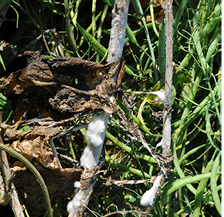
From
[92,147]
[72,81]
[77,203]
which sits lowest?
[77,203]

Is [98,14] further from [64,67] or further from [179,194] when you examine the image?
[179,194]

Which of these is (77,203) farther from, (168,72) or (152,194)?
(168,72)

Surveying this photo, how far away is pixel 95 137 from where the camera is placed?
0.48 meters

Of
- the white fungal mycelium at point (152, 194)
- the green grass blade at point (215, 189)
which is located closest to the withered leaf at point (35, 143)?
the white fungal mycelium at point (152, 194)

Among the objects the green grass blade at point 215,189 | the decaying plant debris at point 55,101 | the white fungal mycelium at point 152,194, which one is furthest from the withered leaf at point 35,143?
the green grass blade at point 215,189

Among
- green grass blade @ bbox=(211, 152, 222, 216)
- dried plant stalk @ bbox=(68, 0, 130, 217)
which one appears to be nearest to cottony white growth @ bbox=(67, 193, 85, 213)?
dried plant stalk @ bbox=(68, 0, 130, 217)

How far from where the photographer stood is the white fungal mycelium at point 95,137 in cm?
48

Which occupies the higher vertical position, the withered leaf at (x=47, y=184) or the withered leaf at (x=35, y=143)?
the withered leaf at (x=35, y=143)

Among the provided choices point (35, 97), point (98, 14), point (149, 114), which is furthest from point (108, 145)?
point (98, 14)

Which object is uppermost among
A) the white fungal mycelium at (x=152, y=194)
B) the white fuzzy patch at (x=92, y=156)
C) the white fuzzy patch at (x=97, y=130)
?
the white fuzzy patch at (x=97, y=130)

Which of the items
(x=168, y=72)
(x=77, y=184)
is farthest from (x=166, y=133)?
(x=77, y=184)

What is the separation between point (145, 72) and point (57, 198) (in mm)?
382

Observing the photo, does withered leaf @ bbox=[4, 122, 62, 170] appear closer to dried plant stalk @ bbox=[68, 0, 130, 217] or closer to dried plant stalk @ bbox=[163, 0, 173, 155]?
dried plant stalk @ bbox=[68, 0, 130, 217]

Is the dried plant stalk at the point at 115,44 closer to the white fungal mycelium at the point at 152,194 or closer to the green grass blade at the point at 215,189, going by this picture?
the white fungal mycelium at the point at 152,194
